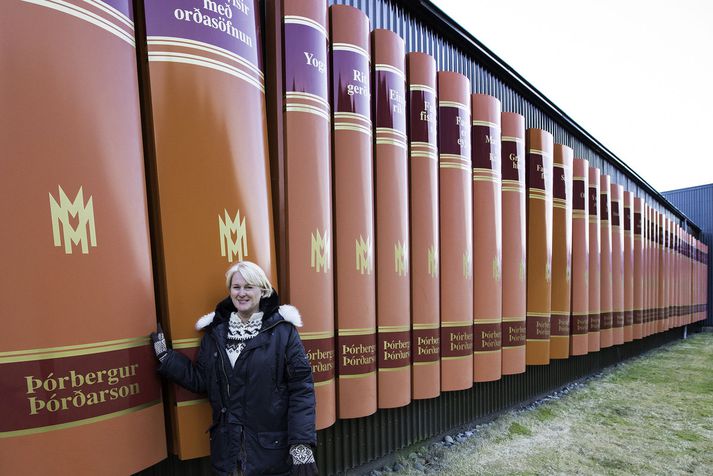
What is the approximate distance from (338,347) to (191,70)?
5.99 feet

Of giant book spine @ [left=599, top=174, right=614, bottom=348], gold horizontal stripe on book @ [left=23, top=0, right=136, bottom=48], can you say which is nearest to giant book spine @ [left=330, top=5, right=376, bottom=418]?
gold horizontal stripe on book @ [left=23, top=0, right=136, bottom=48]

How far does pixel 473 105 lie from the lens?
416cm

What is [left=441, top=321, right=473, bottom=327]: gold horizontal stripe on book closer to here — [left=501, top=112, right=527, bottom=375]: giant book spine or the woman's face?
[left=501, top=112, right=527, bottom=375]: giant book spine

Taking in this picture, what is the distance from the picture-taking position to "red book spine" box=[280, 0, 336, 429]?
2557 millimetres

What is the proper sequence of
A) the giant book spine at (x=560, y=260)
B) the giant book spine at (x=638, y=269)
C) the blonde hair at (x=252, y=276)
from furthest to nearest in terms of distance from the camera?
the giant book spine at (x=638, y=269) → the giant book spine at (x=560, y=260) → the blonde hair at (x=252, y=276)

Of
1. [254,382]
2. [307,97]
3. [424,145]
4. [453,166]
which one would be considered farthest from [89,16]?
[453,166]

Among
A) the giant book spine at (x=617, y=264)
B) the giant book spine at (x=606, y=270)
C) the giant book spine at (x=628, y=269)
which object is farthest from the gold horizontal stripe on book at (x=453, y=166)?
the giant book spine at (x=628, y=269)

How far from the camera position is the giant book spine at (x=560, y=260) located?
5.30 m

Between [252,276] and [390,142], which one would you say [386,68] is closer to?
[390,142]

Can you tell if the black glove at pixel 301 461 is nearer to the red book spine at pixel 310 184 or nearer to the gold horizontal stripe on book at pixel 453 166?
the red book spine at pixel 310 184

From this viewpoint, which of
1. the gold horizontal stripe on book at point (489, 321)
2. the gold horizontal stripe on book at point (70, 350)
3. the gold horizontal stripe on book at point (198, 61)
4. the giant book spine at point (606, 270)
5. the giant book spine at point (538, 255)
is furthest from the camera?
the giant book spine at point (606, 270)

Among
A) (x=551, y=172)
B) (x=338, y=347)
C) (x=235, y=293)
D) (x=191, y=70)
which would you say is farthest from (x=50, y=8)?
(x=551, y=172)

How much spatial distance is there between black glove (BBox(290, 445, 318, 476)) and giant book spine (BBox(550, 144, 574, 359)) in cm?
427

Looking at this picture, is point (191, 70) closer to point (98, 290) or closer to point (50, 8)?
point (50, 8)
